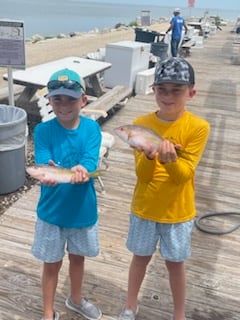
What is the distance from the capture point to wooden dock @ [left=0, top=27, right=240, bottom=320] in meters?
2.97

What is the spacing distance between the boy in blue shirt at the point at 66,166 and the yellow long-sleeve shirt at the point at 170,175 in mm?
296

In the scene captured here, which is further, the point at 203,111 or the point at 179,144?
the point at 203,111

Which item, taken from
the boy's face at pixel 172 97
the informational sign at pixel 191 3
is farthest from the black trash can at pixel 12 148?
the informational sign at pixel 191 3

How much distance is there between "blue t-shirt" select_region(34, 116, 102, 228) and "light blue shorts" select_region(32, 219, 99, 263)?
0.06m

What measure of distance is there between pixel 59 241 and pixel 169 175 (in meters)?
0.80

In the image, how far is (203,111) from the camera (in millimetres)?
8484

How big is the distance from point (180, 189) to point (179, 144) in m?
0.30

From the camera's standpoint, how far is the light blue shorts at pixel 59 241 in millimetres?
2414

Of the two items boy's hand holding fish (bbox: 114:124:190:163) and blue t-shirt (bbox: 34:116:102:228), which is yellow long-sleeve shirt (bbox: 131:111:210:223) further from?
blue t-shirt (bbox: 34:116:102:228)

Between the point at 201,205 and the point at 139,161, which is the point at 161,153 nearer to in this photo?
the point at 139,161

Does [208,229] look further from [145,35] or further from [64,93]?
[145,35]

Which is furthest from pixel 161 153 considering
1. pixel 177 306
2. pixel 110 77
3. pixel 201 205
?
pixel 110 77

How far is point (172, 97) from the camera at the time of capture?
2234 mm

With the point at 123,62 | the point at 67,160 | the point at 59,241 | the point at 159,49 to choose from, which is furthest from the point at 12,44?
the point at 159,49
